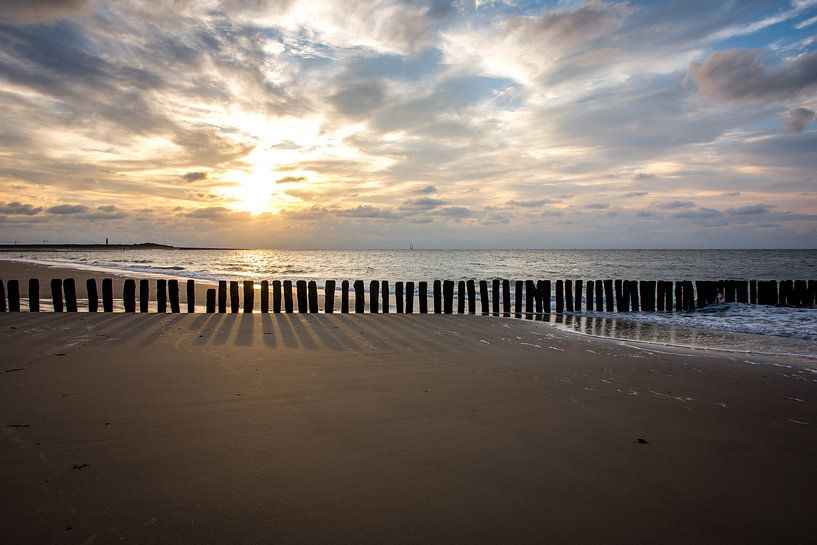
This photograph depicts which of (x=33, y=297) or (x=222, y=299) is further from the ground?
(x=33, y=297)

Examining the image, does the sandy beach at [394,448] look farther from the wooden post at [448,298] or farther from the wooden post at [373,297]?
the wooden post at [448,298]

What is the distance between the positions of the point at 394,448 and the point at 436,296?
9.24 meters

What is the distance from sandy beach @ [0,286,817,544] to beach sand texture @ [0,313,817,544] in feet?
0.05

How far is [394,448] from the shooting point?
326 centimetres

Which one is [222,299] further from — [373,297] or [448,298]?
[448,298]

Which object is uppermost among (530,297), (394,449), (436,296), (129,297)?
(129,297)

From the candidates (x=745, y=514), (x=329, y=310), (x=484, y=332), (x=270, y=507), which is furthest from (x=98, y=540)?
(x=329, y=310)

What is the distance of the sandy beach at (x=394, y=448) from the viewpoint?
2377 millimetres

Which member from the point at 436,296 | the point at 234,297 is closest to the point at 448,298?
the point at 436,296

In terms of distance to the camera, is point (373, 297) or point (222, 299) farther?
point (373, 297)

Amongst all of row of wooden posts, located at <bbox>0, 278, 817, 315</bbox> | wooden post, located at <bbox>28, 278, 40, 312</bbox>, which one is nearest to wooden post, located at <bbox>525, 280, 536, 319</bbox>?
row of wooden posts, located at <bbox>0, 278, 817, 315</bbox>

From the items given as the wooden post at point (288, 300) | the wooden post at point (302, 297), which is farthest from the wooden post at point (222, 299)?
the wooden post at point (302, 297)

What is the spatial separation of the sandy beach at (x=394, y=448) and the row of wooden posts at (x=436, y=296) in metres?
4.91

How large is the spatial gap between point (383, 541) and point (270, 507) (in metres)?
0.62
